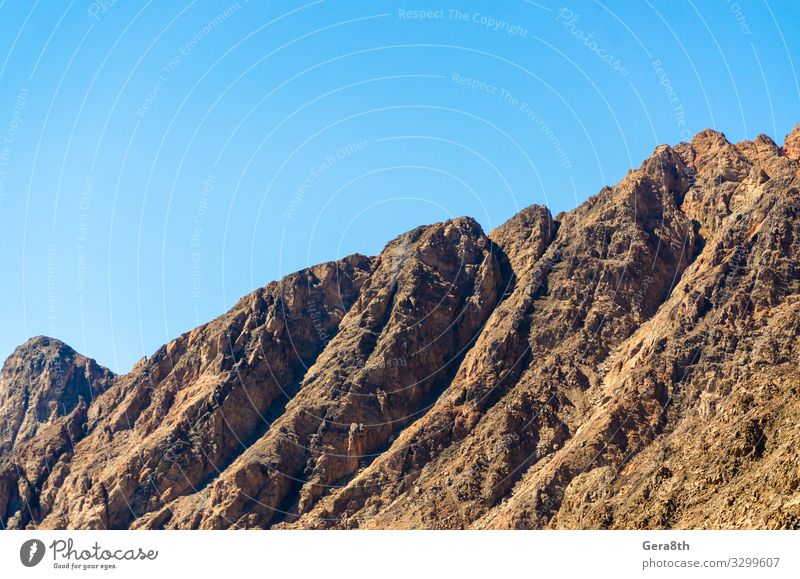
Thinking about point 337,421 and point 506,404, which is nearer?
point 506,404

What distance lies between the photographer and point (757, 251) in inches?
6959

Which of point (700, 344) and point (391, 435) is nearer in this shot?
point (700, 344)

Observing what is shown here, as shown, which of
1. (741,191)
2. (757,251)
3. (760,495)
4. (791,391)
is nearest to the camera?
(760,495)

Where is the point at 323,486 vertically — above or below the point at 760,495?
above

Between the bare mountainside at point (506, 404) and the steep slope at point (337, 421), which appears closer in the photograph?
the bare mountainside at point (506, 404)

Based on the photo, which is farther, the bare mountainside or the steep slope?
the steep slope

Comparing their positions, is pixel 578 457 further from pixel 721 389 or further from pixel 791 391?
pixel 791 391

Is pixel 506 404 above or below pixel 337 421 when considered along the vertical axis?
below

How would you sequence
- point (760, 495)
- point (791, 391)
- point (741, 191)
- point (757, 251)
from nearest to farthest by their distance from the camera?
point (760, 495) < point (791, 391) < point (757, 251) < point (741, 191)

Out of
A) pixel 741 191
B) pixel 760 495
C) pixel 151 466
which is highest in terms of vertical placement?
pixel 741 191

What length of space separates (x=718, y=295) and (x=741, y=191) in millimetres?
34437

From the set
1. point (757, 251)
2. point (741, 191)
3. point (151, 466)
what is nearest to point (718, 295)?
point (757, 251)

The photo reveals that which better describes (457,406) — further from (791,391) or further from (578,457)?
(791,391)
